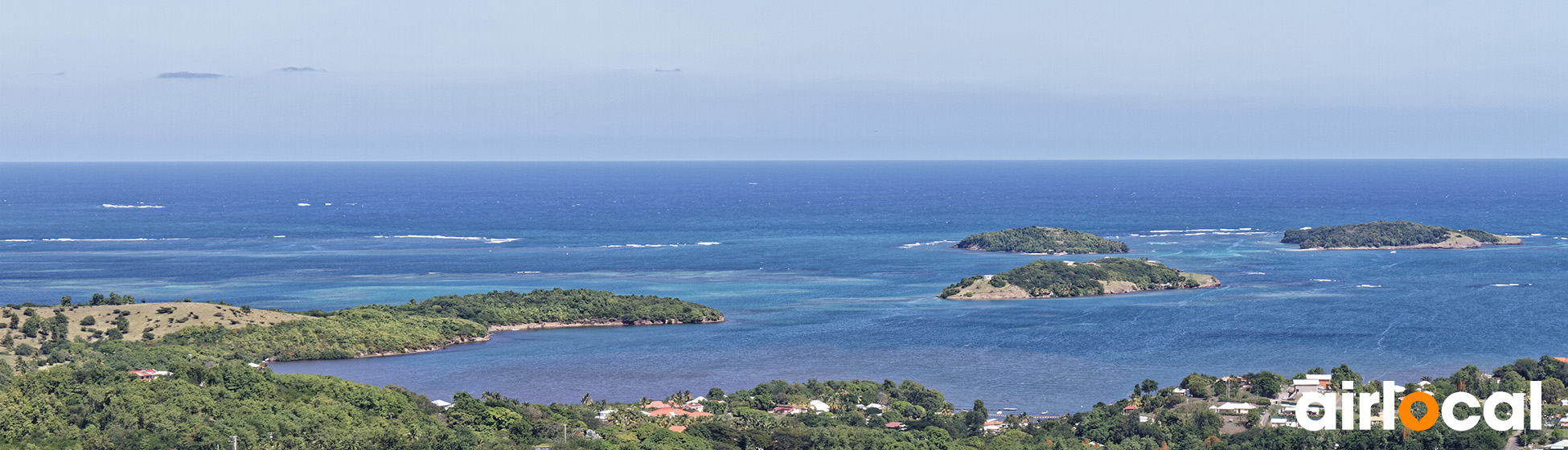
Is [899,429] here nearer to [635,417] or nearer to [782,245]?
[635,417]

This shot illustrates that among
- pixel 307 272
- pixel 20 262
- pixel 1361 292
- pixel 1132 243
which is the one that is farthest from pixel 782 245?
pixel 20 262

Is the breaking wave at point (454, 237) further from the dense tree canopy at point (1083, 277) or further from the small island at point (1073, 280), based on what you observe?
the dense tree canopy at point (1083, 277)

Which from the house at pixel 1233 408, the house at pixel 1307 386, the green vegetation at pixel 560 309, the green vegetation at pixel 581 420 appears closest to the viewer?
the green vegetation at pixel 581 420

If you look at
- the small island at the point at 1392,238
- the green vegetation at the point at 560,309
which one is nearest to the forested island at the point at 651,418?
the green vegetation at the point at 560,309

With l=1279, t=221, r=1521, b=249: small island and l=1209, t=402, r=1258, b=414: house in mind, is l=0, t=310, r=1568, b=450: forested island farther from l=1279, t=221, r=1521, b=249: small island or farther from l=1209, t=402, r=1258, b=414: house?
l=1279, t=221, r=1521, b=249: small island

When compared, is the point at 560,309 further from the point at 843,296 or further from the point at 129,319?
the point at 129,319

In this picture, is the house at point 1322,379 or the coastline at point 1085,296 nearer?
the house at point 1322,379

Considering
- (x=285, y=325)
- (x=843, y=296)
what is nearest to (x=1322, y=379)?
(x=843, y=296)
